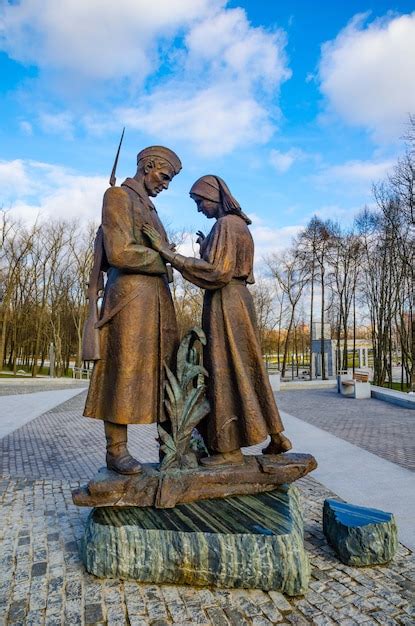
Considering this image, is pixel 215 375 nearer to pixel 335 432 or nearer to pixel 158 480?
pixel 158 480

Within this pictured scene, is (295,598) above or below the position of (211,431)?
below

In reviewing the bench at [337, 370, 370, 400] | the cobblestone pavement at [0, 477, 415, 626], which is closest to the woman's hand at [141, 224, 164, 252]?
the cobblestone pavement at [0, 477, 415, 626]

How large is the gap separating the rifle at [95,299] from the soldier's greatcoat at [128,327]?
6cm

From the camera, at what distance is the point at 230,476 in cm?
315

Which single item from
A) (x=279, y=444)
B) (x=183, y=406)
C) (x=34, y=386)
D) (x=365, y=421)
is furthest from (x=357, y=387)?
(x=34, y=386)

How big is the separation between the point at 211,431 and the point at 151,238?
5.14 ft

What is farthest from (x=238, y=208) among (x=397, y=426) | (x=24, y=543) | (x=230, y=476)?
(x=397, y=426)

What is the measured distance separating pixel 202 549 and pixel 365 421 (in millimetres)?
9064

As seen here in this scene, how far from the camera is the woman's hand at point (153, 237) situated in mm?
3234

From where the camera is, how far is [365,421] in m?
10.7

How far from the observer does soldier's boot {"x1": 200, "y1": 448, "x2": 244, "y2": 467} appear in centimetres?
322

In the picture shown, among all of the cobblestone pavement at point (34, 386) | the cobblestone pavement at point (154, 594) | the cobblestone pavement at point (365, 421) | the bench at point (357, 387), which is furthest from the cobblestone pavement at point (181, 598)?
the cobblestone pavement at point (34, 386)

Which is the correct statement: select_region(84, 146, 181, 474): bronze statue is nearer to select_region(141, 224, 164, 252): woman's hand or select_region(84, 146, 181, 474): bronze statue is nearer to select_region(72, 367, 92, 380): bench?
select_region(141, 224, 164, 252): woman's hand

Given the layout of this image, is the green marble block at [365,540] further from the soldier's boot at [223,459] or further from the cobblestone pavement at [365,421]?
the cobblestone pavement at [365,421]
